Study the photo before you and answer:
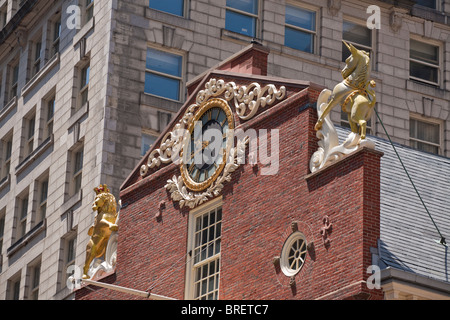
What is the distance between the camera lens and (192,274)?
3769 centimetres

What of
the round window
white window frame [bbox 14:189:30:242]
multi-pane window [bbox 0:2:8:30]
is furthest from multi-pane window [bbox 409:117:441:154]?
the round window

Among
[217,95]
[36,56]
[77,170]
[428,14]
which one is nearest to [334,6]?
[428,14]

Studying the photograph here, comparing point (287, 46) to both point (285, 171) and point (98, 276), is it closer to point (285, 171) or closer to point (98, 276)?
point (98, 276)

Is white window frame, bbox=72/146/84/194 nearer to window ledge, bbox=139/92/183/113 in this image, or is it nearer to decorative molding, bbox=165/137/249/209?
window ledge, bbox=139/92/183/113

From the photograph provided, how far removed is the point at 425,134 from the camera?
60219 millimetres

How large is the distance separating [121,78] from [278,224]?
19933 mm

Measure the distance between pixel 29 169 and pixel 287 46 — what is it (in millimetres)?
11942

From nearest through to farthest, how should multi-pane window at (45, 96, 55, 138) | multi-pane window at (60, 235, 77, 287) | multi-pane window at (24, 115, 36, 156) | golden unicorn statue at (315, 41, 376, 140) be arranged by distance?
golden unicorn statue at (315, 41, 376, 140)
multi-pane window at (60, 235, 77, 287)
multi-pane window at (45, 96, 55, 138)
multi-pane window at (24, 115, 36, 156)

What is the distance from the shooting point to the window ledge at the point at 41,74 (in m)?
59.4

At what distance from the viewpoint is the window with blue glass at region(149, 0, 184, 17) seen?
5547 centimetres

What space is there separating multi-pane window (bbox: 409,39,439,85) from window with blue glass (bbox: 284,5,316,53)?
496 centimetres

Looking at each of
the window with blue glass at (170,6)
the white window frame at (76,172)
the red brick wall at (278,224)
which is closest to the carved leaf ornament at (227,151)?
the red brick wall at (278,224)
